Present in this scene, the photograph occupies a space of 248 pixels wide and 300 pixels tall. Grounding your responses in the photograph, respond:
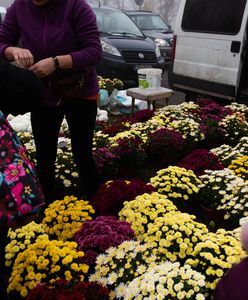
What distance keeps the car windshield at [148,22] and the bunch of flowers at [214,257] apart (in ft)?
45.0

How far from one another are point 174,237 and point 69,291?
0.76 meters

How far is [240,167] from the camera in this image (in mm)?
4168

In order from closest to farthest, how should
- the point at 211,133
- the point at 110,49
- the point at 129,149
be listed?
1. the point at 129,149
2. the point at 211,133
3. the point at 110,49

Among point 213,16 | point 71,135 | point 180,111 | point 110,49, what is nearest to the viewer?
point 71,135

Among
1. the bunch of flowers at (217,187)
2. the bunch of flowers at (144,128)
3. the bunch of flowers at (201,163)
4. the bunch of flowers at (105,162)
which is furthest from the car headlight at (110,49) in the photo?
the bunch of flowers at (217,187)

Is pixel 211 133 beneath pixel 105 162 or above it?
beneath

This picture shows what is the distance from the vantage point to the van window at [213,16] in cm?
634

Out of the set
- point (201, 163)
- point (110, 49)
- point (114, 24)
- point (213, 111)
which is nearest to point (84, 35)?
point (201, 163)

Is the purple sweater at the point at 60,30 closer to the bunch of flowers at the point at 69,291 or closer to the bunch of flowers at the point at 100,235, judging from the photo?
the bunch of flowers at the point at 100,235

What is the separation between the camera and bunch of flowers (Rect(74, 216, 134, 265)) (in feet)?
9.17

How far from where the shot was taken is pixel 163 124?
558cm

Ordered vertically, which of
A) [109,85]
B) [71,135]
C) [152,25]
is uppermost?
[71,135]

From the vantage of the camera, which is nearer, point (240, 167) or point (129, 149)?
point (240, 167)

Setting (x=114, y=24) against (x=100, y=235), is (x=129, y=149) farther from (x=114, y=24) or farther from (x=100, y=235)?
(x=114, y=24)
